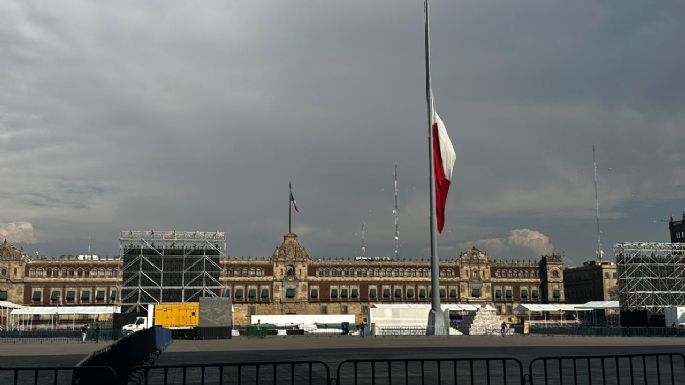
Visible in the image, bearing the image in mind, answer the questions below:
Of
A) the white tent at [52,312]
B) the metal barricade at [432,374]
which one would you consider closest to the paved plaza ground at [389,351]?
the metal barricade at [432,374]

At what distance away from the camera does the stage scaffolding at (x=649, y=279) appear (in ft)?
267

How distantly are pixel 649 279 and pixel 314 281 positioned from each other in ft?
150

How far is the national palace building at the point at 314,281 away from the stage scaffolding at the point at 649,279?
17727mm

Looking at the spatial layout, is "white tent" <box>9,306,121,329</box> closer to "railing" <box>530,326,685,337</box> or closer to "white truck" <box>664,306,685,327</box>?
"railing" <box>530,326,685,337</box>

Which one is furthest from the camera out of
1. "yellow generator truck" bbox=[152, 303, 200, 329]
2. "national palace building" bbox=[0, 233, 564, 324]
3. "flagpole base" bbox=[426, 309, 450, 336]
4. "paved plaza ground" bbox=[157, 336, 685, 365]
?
"national palace building" bbox=[0, 233, 564, 324]

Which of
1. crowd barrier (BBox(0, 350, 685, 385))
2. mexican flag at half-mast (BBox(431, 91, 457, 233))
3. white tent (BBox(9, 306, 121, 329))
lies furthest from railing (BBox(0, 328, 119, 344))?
crowd barrier (BBox(0, 350, 685, 385))

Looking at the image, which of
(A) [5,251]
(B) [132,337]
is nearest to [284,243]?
(A) [5,251]

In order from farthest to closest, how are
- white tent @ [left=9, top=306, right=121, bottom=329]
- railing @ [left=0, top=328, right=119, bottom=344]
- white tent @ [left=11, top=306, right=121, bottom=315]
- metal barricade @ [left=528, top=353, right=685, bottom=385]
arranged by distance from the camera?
white tent @ [left=9, top=306, right=121, bottom=329], white tent @ [left=11, top=306, right=121, bottom=315], railing @ [left=0, top=328, right=119, bottom=344], metal barricade @ [left=528, top=353, right=685, bottom=385]

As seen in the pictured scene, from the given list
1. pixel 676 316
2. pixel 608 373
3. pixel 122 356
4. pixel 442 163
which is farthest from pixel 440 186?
pixel 676 316

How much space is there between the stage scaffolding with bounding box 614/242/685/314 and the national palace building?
17727mm

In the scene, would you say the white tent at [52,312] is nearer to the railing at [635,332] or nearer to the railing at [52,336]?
the railing at [52,336]

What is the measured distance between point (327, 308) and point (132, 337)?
79579 mm

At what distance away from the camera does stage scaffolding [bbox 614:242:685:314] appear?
3209 inches

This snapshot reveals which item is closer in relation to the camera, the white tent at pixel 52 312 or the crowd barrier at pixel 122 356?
the crowd barrier at pixel 122 356
